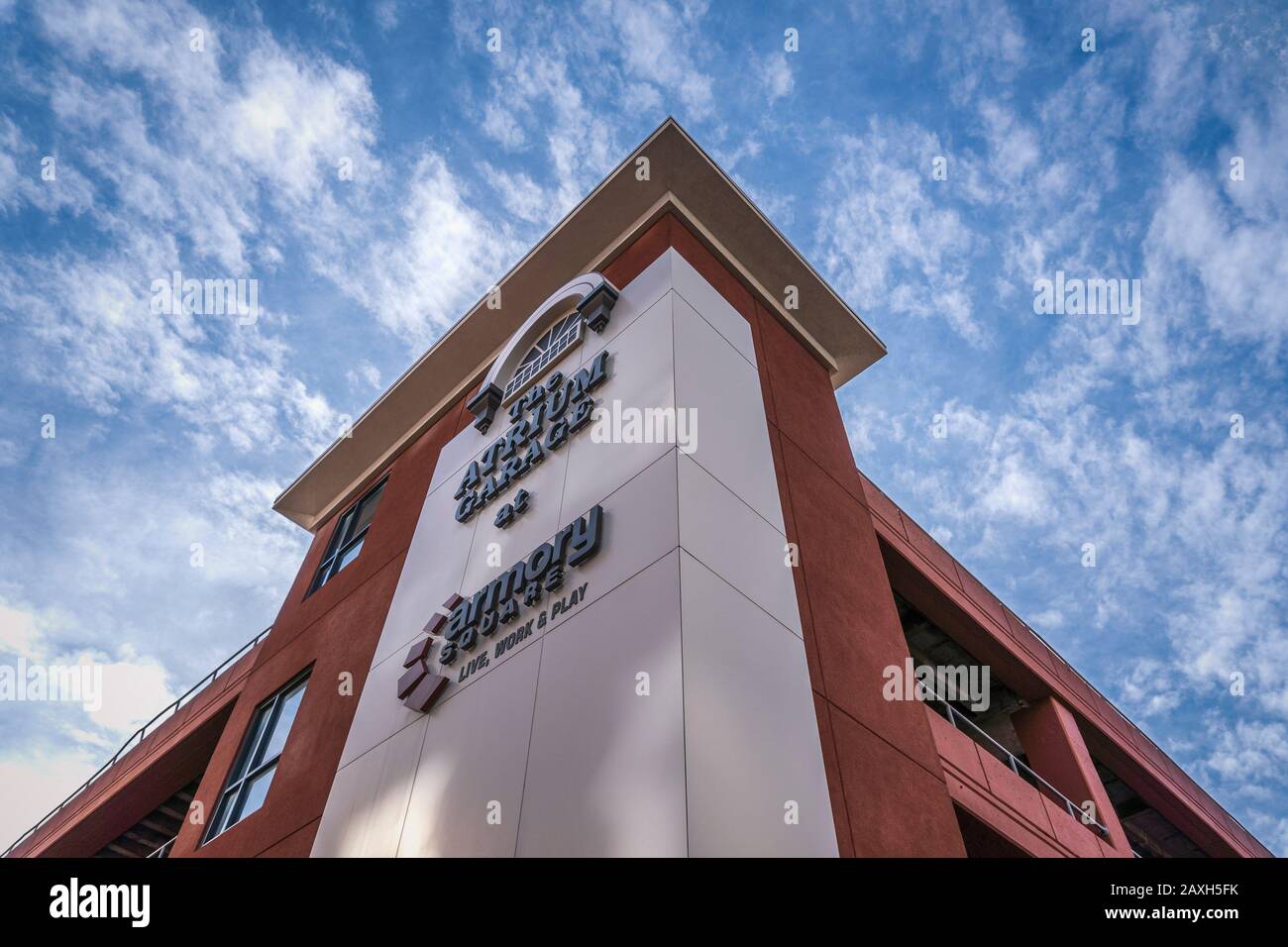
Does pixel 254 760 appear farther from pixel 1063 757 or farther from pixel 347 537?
pixel 1063 757

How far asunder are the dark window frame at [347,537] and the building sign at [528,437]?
448cm

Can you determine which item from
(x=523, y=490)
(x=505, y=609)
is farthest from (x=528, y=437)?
(x=505, y=609)

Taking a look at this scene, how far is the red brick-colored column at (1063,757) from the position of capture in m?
16.0

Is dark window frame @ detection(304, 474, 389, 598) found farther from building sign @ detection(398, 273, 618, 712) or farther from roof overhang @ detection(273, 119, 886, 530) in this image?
building sign @ detection(398, 273, 618, 712)

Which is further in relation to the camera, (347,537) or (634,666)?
(347,537)

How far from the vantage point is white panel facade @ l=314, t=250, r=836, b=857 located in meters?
6.98

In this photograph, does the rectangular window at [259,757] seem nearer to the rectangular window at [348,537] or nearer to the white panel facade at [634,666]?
the rectangular window at [348,537]

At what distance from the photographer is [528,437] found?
484 inches

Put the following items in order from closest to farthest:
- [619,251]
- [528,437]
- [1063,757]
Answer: [528,437] < [619,251] < [1063,757]

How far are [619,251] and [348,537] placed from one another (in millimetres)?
8116

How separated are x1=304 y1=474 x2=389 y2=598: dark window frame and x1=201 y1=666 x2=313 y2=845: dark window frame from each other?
2360mm

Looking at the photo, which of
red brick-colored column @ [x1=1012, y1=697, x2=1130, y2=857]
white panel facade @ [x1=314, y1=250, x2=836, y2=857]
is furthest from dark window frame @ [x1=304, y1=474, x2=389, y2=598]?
red brick-colored column @ [x1=1012, y1=697, x2=1130, y2=857]

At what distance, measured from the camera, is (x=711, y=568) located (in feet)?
27.6
